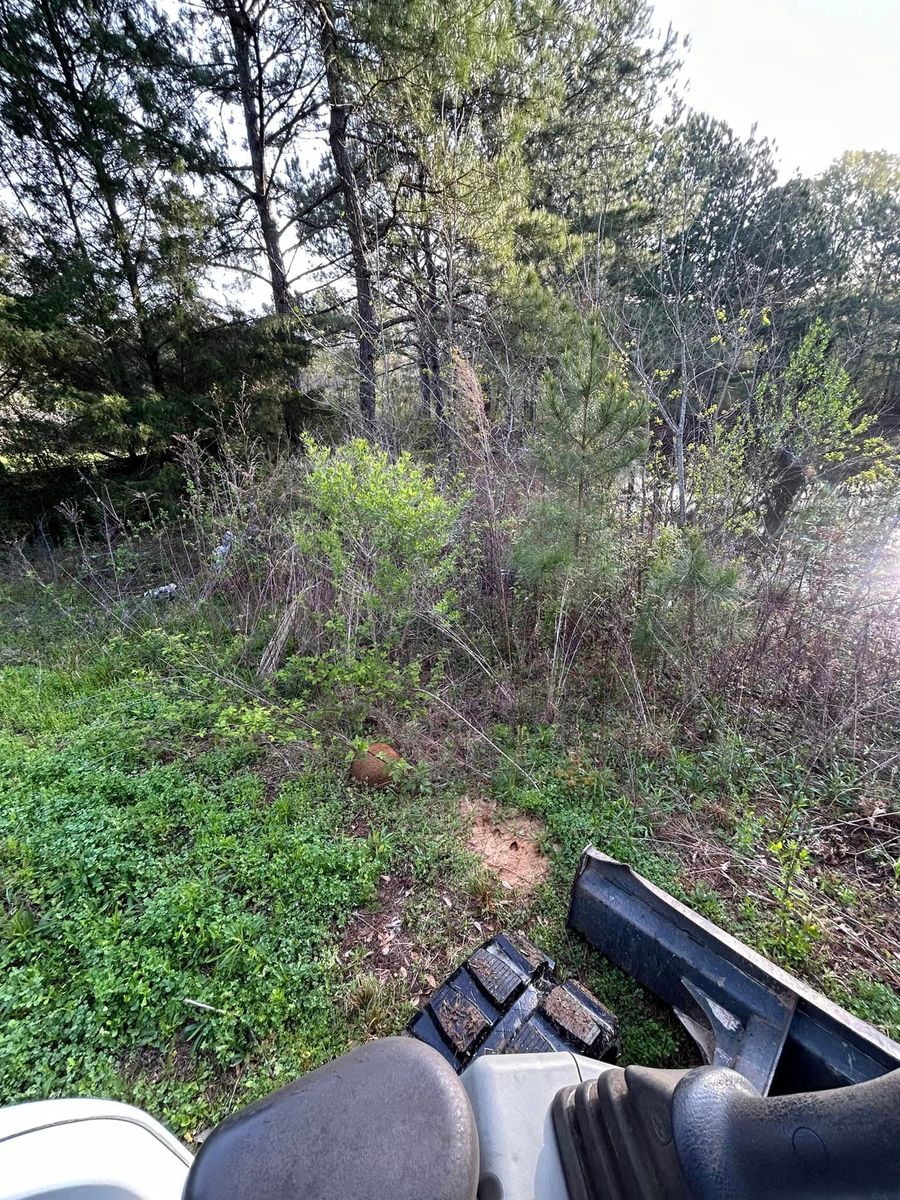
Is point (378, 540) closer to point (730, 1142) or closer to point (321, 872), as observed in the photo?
point (321, 872)

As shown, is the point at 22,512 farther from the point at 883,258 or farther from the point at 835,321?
the point at 883,258

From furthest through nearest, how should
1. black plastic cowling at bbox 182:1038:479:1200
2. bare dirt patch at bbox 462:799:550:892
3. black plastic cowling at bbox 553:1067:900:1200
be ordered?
1. bare dirt patch at bbox 462:799:550:892
2. black plastic cowling at bbox 182:1038:479:1200
3. black plastic cowling at bbox 553:1067:900:1200

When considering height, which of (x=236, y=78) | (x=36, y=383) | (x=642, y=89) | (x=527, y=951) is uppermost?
(x=236, y=78)

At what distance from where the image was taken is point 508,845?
229 centimetres

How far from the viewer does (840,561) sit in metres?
3.44

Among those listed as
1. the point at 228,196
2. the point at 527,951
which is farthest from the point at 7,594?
the point at 527,951

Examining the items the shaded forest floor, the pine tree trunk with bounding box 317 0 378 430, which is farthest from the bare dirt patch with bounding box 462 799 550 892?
the pine tree trunk with bounding box 317 0 378 430

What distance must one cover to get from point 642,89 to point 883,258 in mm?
5422

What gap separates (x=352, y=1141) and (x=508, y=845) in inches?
69.5

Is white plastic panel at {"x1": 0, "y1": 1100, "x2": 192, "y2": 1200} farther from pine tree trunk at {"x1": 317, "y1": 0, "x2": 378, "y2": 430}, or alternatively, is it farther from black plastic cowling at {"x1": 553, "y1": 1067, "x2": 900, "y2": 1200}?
pine tree trunk at {"x1": 317, "y1": 0, "x2": 378, "y2": 430}

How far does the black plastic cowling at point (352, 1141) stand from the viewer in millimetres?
599

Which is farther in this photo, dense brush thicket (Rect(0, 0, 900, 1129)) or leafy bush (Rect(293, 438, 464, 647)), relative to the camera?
leafy bush (Rect(293, 438, 464, 647))

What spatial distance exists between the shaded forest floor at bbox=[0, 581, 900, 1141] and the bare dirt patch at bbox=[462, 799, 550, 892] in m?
0.01

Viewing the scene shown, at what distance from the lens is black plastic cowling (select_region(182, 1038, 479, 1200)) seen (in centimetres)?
60
